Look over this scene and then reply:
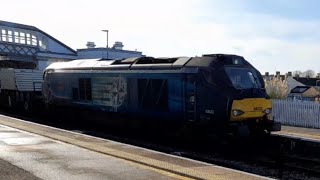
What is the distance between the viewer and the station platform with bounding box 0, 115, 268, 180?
7941mm

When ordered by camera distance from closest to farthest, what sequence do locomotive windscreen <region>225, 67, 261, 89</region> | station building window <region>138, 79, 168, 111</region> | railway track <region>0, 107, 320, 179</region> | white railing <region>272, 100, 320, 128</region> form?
railway track <region>0, 107, 320, 179</region> < locomotive windscreen <region>225, 67, 261, 89</region> < station building window <region>138, 79, 168, 111</region> < white railing <region>272, 100, 320, 128</region>

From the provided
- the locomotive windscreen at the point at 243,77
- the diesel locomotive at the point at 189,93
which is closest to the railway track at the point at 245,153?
the diesel locomotive at the point at 189,93

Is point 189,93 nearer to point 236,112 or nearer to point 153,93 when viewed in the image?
point 236,112

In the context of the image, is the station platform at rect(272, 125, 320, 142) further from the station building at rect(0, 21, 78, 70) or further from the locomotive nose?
the station building at rect(0, 21, 78, 70)

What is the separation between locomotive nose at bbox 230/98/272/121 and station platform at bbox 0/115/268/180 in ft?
11.3

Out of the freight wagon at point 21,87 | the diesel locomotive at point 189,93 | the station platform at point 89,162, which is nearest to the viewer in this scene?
the station platform at point 89,162

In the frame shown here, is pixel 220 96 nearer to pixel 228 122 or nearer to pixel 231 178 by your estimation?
pixel 228 122

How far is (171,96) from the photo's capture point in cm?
1435

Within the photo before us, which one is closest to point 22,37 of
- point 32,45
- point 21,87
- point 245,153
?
point 32,45

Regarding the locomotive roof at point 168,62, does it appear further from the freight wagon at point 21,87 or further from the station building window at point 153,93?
the freight wagon at point 21,87

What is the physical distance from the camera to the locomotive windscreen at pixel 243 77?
44.0ft

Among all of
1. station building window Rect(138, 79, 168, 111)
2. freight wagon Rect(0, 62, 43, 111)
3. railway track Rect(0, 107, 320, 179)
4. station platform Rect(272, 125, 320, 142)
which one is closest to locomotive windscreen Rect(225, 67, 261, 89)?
railway track Rect(0, 107, 320, 179)

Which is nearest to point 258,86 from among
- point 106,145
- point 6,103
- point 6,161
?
point 106,145

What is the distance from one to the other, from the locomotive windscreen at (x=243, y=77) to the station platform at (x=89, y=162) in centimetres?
407
